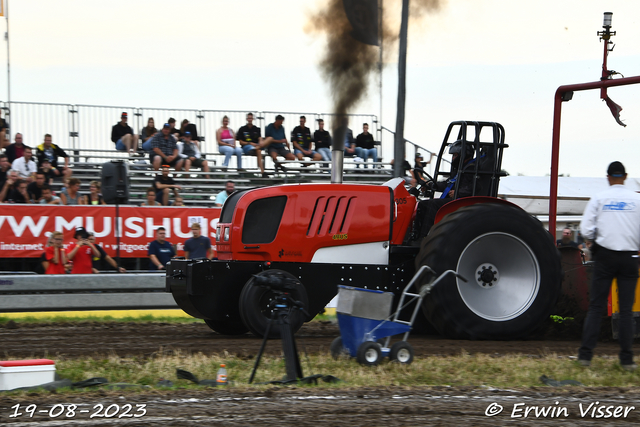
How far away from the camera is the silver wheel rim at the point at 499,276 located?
8.10m

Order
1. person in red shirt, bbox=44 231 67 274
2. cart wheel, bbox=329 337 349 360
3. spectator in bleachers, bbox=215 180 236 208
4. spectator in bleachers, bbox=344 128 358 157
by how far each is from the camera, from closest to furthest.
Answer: cart wheel, bbox=329 337 349 360
person in red shirt, bbox=44 231 67 274
spectator in bleachers, bbox=215 180 236 208
spectator in bleachers, bbox=344 128 358 157

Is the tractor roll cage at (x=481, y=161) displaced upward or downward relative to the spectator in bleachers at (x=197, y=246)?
upward

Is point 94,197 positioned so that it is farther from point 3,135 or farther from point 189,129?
point 189,129

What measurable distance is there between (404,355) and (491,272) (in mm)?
2291

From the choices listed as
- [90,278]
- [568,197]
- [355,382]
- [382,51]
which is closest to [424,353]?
[355,382]

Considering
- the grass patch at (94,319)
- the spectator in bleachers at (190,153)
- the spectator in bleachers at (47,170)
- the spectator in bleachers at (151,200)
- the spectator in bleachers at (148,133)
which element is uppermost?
the spectator in bleachers at (148,133)

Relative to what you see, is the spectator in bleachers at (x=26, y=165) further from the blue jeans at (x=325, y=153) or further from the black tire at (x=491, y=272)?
the black tire at (x=491, y=272)

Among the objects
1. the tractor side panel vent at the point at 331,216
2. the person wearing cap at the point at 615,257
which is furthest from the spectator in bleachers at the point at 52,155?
the person wearing cap at the point at 615,257

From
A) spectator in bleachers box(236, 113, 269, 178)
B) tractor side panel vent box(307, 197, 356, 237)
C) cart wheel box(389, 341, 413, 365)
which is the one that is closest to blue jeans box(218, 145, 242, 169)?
spectator in bleachers box(236, 113, 269, 178)

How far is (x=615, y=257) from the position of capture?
624 cm

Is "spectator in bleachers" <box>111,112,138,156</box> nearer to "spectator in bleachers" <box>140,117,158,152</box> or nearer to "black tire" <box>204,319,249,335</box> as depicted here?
"spectator in bleachers" <box>140,117,158,152</box>

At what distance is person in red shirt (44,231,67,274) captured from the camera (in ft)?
37.8

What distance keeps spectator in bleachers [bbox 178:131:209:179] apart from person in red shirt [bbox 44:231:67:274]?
4.80 metres

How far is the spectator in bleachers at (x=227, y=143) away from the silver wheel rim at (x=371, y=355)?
1091 centimetres
